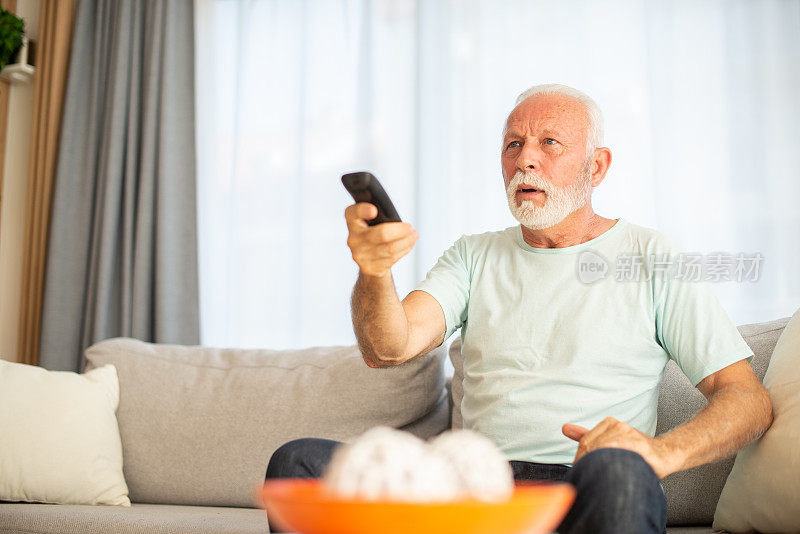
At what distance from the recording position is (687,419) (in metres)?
1.62

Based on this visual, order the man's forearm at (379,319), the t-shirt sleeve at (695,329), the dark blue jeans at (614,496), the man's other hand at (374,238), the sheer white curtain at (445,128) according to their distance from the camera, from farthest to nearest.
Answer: the sheer white curtain at (445,128)
the t-shirt sleeve at (695,329)
the man's forearm at (379,319)
the man's other hand at (374,238)
the dark blue jeans at (614,496)

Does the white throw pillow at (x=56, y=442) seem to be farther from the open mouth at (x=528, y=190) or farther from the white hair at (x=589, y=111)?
the white hair at (x=589, y=111)

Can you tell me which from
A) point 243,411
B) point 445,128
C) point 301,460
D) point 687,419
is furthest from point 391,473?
point 445,128

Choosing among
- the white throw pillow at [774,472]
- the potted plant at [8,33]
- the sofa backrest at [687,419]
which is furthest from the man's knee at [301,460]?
the potted plant at [8,33]

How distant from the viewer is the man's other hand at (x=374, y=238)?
3.03 feet

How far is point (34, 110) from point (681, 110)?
2.56m

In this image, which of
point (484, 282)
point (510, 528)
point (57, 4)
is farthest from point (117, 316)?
point (510, 528)

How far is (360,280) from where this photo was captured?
1191 millimetres

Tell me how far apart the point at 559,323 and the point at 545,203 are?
25 centimetres

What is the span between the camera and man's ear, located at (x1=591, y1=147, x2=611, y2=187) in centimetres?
159

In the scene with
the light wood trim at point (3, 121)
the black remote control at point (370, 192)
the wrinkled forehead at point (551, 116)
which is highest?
the light wood trim at point (3, 121)

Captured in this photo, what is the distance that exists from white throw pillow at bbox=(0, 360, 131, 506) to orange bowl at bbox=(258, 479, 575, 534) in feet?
4.94

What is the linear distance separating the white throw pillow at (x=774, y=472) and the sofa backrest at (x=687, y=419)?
15cm

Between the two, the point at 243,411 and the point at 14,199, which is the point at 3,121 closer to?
the point at 14,199
